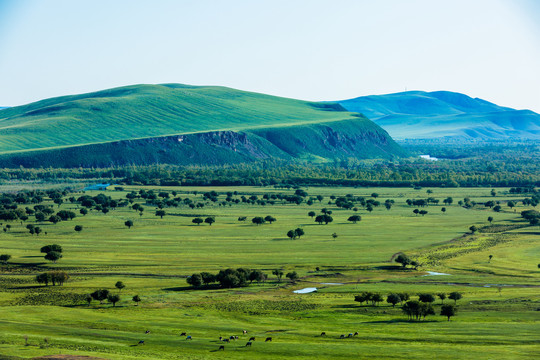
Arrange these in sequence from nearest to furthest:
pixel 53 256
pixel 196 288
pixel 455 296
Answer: pixel 455 296 → pixel 196 288 → pixel 53 256

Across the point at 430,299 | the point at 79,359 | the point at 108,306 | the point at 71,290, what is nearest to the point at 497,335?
the point at 430,299

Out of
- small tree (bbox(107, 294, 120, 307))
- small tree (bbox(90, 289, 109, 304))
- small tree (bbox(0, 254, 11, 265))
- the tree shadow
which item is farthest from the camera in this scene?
small tree (bbox(0, 254, 11, 265))

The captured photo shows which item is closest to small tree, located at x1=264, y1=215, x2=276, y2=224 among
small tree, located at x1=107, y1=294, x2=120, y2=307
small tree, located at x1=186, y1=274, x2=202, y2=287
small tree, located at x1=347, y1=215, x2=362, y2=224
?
small tree, located at x1=347, y1=215, x2=362, y2=224

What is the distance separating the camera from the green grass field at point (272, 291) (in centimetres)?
6769

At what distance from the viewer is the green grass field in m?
67.7

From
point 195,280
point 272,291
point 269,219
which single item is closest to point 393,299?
point 272,291

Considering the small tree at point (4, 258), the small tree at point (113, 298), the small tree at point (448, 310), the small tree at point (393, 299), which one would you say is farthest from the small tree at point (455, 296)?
the small tree at point (4, 258)

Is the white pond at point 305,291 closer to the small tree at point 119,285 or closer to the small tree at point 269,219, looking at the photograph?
the small tree at point 119,285

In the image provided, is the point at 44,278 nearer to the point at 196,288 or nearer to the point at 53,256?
the point at 53,256

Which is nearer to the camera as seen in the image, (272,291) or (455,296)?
(455,296)

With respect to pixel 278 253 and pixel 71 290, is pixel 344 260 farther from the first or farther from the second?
pixel 71 290

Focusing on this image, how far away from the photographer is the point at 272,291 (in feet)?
317

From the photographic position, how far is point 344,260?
121 m

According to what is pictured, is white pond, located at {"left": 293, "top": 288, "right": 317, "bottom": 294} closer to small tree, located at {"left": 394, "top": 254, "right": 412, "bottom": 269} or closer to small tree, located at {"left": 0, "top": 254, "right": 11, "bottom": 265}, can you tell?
small tree, located at {"left": 394, "top": 254, "right": 412, "bottom": 269}
